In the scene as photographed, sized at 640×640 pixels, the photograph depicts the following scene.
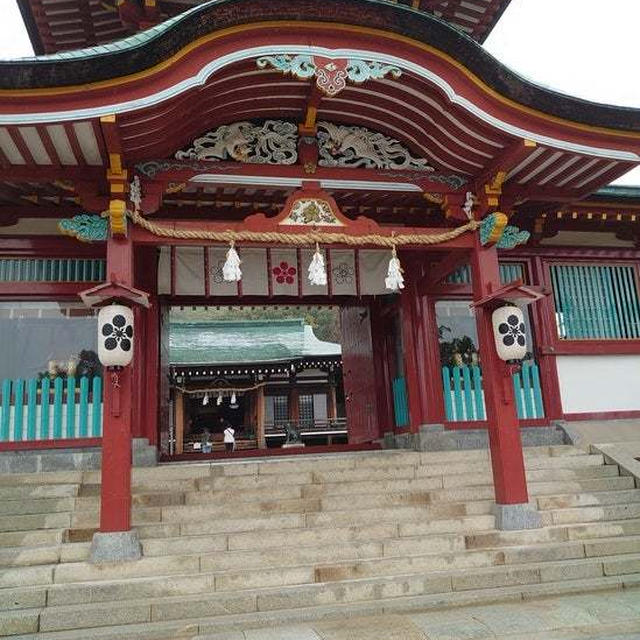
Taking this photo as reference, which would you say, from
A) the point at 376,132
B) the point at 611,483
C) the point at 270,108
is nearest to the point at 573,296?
the point at 611,483

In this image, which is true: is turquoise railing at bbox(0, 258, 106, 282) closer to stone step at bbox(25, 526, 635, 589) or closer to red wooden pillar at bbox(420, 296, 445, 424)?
stone step at bbox(25, 526, 635, 589)

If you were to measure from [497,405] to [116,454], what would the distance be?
418cm

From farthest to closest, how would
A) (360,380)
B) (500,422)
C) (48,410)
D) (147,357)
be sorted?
(360,380) → (147,357) → (48,410) → (500,422)

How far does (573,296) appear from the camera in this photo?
9961 millimetres

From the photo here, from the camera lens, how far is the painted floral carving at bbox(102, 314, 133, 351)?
582cm

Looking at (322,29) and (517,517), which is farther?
(517,517)

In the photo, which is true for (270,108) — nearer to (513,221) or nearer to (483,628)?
(513,221)

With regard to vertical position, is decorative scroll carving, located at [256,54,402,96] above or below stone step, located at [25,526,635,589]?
above

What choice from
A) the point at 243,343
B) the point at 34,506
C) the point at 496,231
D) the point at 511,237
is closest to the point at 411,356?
the point at 511,237

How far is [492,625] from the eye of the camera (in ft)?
15.0

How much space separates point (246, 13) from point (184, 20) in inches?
24.5

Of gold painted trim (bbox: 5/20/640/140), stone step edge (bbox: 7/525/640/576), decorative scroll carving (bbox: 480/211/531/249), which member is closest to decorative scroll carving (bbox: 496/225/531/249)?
decorative scroll carving (bbox: 480/211/531/249)

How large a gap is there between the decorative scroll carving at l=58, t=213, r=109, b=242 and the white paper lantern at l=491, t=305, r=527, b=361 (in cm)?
453

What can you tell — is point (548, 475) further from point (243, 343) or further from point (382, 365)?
point (243, 343)
